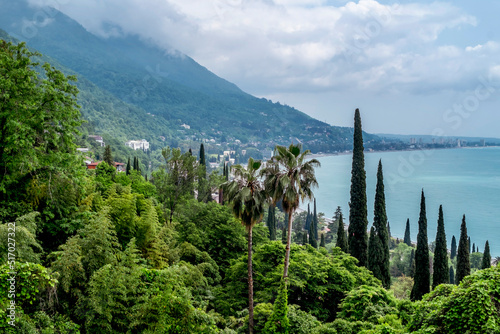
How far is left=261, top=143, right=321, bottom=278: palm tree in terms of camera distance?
13.6 m

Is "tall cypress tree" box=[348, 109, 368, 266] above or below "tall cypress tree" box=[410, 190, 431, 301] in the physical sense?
above

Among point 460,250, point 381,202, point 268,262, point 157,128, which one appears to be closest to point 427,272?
point 460,250

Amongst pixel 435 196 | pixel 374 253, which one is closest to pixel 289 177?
pixel 374 253

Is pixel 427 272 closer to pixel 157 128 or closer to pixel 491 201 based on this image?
pixel 491 201

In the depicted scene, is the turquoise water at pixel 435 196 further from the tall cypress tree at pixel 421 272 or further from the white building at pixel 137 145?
the white building at pixel 137 145

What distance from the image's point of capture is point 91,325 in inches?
334

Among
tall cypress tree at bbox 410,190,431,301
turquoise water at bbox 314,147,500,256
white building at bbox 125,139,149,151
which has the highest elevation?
white building at bbox 125,139,149,151

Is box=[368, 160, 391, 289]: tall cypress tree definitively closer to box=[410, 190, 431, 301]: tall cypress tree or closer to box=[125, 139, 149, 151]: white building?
box=[410, 190, 431, 301]: tall cypress tree

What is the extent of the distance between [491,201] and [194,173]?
111m

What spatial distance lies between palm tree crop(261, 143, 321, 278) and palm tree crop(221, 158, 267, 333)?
1.69 ft

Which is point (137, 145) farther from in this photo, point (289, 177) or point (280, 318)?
point (280, 318)

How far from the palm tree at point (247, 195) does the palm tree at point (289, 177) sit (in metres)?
0.52

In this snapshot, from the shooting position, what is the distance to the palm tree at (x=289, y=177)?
13.6m

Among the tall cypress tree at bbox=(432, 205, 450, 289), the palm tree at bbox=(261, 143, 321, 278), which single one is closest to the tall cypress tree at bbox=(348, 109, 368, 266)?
the tall cypress tree at bbox=(432, 205, 450, 289)
